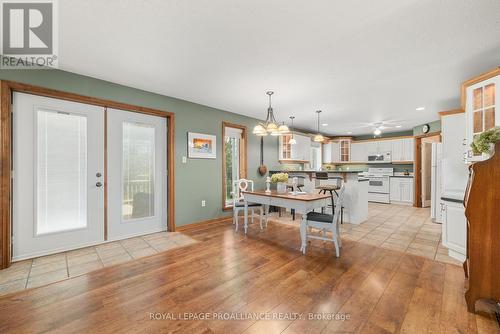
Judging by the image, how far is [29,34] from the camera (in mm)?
2092

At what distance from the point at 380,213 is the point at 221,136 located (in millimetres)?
4453

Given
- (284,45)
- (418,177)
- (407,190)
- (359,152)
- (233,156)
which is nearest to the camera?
(284,45)

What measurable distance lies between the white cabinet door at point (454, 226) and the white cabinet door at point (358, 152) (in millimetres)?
5345

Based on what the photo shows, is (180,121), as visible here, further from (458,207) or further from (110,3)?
(458,207)

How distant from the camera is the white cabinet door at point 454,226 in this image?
2520 mm

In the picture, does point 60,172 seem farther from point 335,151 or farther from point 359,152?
point 359,152

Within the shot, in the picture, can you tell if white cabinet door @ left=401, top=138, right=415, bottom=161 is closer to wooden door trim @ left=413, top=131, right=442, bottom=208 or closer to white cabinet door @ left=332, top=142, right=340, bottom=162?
wooden door trim @ left=413, top=131, right=442, bottom=208

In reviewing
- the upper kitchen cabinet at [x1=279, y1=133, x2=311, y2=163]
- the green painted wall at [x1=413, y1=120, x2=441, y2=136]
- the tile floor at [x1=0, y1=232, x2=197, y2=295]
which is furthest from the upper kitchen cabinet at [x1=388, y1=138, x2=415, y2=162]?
the tile floor at [x1=0, y1=232, x2=197, y2=295]

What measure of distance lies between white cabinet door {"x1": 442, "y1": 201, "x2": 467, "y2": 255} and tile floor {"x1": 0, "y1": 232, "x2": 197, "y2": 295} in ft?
11.6

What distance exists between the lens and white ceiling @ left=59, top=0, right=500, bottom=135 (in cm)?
172

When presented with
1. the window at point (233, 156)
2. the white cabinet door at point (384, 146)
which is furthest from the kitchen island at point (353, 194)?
the white cabinet door at point (384, 146)

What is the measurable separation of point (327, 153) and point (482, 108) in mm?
5588

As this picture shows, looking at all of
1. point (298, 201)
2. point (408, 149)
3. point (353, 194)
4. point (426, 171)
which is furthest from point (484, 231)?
point (408, 149)

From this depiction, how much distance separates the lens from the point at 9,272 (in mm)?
2320
